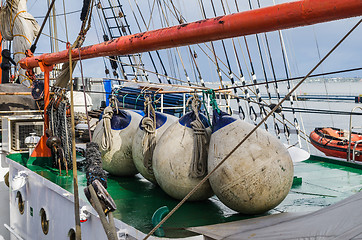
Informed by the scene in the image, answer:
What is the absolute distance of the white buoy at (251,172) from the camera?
3.88 metres

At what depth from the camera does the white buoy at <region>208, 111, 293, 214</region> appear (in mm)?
3881

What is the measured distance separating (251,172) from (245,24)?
4.39ft

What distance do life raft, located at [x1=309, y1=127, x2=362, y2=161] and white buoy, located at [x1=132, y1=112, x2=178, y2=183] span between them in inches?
365

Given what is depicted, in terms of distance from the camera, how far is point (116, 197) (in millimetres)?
4859

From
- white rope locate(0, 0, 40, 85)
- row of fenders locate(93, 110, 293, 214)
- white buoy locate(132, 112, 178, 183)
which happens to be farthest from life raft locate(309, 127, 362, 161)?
row of fenders locate(93, 110, 293, 214)

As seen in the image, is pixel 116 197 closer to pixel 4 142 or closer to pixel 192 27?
pixel 192 27

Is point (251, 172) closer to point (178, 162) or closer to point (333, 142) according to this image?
point (178, 162)

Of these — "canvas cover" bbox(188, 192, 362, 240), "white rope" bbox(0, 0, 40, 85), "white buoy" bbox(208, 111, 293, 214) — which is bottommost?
"canvas cover" bbox(188, 192, 362, 240)

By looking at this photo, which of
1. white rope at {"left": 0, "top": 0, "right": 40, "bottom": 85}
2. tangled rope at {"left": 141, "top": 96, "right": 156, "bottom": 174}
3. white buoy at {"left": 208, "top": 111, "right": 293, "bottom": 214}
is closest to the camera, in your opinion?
white buoy at {"left": 208, "top": 111, "right": 293, "bottom": 214}

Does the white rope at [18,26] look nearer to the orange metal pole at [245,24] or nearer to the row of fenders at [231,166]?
the orange metal pole at [245,24]

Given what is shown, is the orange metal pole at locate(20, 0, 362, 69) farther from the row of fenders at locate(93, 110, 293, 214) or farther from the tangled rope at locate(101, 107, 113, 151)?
the tangled rope at locate(101, 107, 113, 151)

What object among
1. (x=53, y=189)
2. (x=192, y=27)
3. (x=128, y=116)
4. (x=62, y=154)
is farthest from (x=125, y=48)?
(x=62, y=154)

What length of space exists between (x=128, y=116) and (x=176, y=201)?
1720 mm

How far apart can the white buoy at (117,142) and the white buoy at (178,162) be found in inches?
45.8
